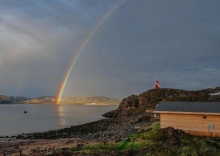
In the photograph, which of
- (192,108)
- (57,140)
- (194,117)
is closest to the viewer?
(194,117)

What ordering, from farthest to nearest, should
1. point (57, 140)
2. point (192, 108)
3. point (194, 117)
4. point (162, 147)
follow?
point (57, 140) < point (192, 108) < point (194, 117) < point (162, 147)

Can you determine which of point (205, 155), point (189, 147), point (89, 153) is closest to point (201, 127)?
point (189, 147)

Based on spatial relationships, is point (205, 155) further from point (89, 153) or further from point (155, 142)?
point (89, 153)

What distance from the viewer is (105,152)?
24781 millimetres

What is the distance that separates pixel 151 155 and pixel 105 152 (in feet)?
14.4

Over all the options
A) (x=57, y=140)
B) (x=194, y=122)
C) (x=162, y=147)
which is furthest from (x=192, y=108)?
(x=57, y=140)

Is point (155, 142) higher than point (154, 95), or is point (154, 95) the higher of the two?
point (154, 95)

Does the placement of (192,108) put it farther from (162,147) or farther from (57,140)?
(57,140)

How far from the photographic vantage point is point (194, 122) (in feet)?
114

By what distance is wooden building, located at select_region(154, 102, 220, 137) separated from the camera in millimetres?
33000

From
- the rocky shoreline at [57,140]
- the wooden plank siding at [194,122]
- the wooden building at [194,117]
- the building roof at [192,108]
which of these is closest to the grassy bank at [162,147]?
the wooden plank siding at [194,122]

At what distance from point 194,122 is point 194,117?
0.59 metres

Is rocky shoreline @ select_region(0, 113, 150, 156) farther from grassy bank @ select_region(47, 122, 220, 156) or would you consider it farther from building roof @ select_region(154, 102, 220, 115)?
building roof @ select_region(154, 102, 220, 115)

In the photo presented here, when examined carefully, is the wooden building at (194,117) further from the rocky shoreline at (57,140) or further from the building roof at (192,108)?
the rocky shoreline at (57,140)
